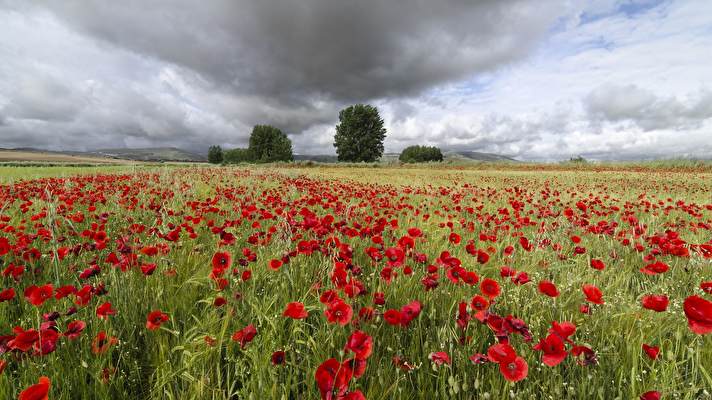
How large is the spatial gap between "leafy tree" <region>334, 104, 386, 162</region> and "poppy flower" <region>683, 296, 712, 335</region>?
61.8 m

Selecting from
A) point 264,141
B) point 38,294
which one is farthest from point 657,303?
point 264,141

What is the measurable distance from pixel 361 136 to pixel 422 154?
4541 cm

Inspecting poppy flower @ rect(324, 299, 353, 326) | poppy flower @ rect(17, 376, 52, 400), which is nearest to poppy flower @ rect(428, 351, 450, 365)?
poppy flower @ rect(324, 299, 353, 326)

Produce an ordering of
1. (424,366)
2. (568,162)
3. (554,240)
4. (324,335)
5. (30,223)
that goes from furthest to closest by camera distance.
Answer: (568,162)
(30,223)
(554,240)
(324,335)
(424,366)

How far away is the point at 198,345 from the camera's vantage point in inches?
62.2

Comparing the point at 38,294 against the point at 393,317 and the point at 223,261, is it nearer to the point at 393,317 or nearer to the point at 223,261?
the point at 223,261

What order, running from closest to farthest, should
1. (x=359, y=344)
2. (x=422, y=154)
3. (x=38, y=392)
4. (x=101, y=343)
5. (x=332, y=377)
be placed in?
(x=38, y=392)
(x=332, y=377)
(x=359, y=344)
(x=101, y=343)
(x=422, y=154)

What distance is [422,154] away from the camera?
103 meters

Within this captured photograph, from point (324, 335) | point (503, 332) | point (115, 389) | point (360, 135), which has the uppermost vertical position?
point (360, 135)

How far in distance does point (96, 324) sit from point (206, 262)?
106 cm

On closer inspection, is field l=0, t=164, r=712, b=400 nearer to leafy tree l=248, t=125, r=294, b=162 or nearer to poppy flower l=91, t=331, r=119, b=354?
poppy flower l=91, t=331, r=119, b=354

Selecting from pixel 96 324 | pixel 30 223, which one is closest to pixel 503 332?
pixel 96 324

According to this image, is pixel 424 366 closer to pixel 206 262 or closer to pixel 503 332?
pixel 503 332

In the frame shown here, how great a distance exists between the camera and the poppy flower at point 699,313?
3.59 ft
